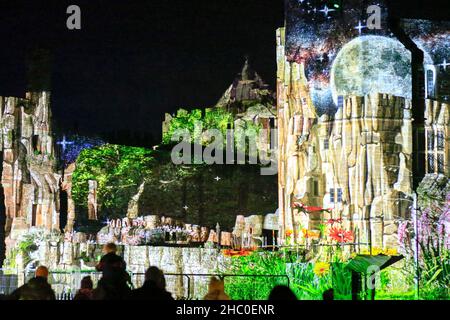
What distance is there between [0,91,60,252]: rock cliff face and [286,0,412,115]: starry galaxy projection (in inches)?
685

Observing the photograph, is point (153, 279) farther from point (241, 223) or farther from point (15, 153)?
point (15, 153)

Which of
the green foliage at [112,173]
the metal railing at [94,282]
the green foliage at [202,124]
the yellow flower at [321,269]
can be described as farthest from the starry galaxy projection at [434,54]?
the green foliage at [112,173]

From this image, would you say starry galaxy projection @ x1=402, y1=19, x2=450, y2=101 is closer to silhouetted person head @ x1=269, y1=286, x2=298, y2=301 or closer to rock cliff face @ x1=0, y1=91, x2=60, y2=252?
rock cliff face @ x1=0, y1=91, x2=60, y2=252

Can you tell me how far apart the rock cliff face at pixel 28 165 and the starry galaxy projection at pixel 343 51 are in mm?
17401

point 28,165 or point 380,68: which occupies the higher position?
point 380,68

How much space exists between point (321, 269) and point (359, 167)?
6736 millimetres

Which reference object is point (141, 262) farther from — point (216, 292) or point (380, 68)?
point (216, 292)

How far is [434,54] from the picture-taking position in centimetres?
3419

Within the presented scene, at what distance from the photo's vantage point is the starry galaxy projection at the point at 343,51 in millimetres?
32844

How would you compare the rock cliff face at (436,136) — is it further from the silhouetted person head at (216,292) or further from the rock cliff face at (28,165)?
the rock cliff face at (28,165)

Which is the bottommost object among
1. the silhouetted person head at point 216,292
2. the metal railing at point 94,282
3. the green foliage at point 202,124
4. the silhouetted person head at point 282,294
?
the metal railing at point 94,282

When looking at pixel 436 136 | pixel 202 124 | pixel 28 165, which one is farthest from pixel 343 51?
pixel 28 165

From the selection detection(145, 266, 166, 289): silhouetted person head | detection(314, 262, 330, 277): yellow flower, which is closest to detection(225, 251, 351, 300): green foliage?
A: detection(314, 262, 330, 277): yellow flower
